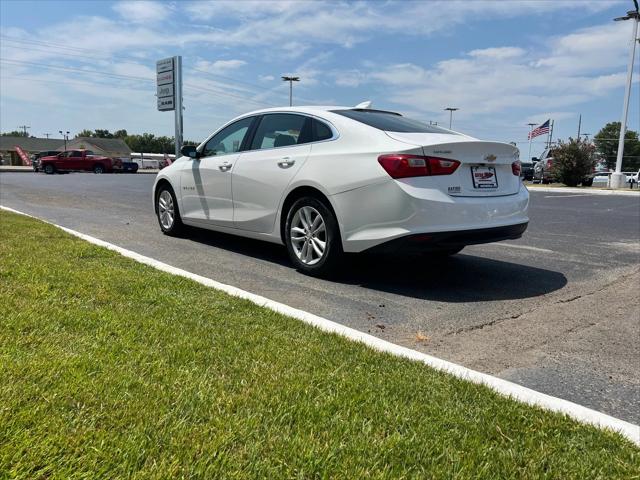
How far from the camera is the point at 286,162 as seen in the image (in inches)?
208

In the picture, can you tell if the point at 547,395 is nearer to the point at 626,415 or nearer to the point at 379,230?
the point at 626,415

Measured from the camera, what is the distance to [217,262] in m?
5.70

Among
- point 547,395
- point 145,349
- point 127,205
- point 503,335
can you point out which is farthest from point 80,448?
point 127,205

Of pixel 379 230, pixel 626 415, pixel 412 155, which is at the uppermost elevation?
pixel 412 155

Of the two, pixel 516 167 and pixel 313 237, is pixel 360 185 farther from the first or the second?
pixel 516 167

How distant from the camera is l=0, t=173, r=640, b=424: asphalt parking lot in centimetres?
304

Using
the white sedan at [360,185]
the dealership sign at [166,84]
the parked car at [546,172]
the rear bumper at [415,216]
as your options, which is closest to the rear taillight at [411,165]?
the white sedan at [360,185]

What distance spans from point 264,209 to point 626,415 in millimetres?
3862

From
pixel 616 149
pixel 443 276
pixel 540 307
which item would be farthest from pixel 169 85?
pixel 616 149

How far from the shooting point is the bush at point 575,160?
28.5m

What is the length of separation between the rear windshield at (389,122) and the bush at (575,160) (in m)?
26.3

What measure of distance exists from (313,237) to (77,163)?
37021 mm

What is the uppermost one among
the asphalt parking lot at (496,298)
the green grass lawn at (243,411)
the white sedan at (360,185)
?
the white sedan at (360,185)

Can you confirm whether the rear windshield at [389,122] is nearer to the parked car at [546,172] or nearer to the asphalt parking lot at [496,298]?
the asphalt parking lot at [496,298]
